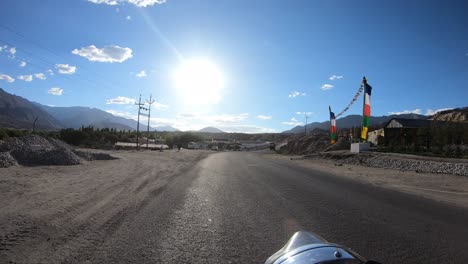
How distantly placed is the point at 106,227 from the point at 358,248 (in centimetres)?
461

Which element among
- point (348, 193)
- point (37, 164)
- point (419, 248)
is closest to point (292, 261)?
point (419, 248)

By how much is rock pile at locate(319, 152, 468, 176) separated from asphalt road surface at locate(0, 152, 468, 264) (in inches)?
423

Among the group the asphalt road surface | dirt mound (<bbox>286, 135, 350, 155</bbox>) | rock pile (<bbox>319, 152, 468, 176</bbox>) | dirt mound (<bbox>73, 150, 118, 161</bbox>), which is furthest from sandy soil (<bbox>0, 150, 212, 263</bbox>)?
dirt mound (<bbox>286, 135, 350, 155</bbox>)

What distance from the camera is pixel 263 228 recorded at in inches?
269

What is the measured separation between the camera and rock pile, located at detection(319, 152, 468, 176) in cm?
1993

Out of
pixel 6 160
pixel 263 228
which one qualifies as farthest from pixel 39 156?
pixel 263 228

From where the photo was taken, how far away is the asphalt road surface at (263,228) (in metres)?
5.17

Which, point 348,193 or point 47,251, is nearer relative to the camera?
point 47,251

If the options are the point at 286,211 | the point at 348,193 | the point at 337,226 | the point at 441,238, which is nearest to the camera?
the point at 441,238

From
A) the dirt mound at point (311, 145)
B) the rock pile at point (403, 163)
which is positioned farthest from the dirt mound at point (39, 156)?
the dirt mound at point (311, 145)

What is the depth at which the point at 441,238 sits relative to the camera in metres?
6.32

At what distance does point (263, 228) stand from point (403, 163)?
68.9 ft

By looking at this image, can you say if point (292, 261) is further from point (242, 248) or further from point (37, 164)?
point (37, 164)

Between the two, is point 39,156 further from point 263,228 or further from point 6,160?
point 263,228
